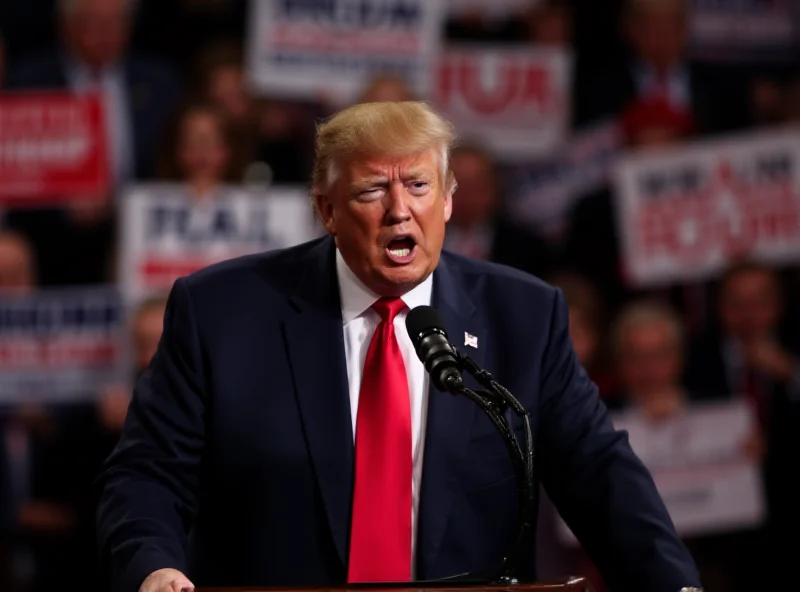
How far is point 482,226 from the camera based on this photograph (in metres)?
5.64

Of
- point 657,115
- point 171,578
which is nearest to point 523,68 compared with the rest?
point 657,115

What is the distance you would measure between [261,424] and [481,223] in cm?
325

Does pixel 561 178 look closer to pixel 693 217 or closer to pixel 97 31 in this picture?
pixel 693 217

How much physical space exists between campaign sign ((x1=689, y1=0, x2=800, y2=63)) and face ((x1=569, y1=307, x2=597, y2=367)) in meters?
1.68

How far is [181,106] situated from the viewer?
18.0ft

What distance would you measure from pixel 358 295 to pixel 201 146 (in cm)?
295

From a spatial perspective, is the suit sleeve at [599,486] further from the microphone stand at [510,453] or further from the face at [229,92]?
the face at [229,92]

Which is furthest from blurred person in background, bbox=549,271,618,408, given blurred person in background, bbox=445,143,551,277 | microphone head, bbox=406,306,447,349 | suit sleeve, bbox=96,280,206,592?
microphone head, bbox=406,306,447,349

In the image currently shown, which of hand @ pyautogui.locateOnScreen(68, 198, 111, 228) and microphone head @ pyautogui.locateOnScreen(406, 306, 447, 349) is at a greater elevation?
microphone head @ pyautogui.locateOnScreen(406, 306, 447, 349)

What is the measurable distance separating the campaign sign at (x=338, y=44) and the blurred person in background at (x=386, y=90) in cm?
15

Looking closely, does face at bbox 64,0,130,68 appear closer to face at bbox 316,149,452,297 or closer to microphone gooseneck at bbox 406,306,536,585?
face at bbox 316,149,452,297

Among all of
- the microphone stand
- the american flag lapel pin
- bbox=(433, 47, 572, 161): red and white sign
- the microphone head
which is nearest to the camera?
the microphone stand

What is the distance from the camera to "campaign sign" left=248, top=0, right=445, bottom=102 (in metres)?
5.69

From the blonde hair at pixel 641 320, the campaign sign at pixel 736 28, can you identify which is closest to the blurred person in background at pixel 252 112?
the blonde hair at pixel 641 320
